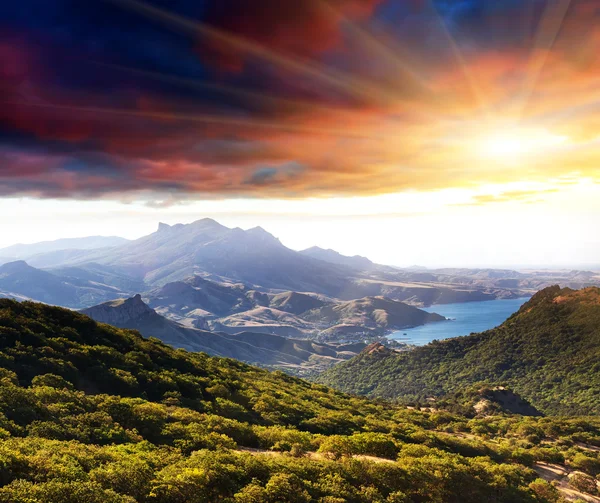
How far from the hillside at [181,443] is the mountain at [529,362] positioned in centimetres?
9765

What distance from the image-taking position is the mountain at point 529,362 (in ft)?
384

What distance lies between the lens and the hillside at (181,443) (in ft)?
47.6

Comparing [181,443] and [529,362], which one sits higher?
[181,443]

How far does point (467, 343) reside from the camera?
595 feet

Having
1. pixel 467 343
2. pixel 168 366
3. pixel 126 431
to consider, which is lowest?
pixel 467 343

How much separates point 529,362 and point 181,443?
16097cm

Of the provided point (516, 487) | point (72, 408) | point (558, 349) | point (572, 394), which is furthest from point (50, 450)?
point (558, 349)

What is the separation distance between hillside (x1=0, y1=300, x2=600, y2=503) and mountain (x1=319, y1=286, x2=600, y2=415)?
97.7 meters

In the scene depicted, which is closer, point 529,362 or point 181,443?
point 181,443

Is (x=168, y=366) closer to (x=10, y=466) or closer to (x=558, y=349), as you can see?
(x=10, y=466)

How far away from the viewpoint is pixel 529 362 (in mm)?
143375

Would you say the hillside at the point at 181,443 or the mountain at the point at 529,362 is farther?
the mountain at the point at 529,362

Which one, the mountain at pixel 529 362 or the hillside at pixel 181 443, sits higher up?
the hillside at pixel 181 443

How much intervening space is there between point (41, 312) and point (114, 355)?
13.0 meters
